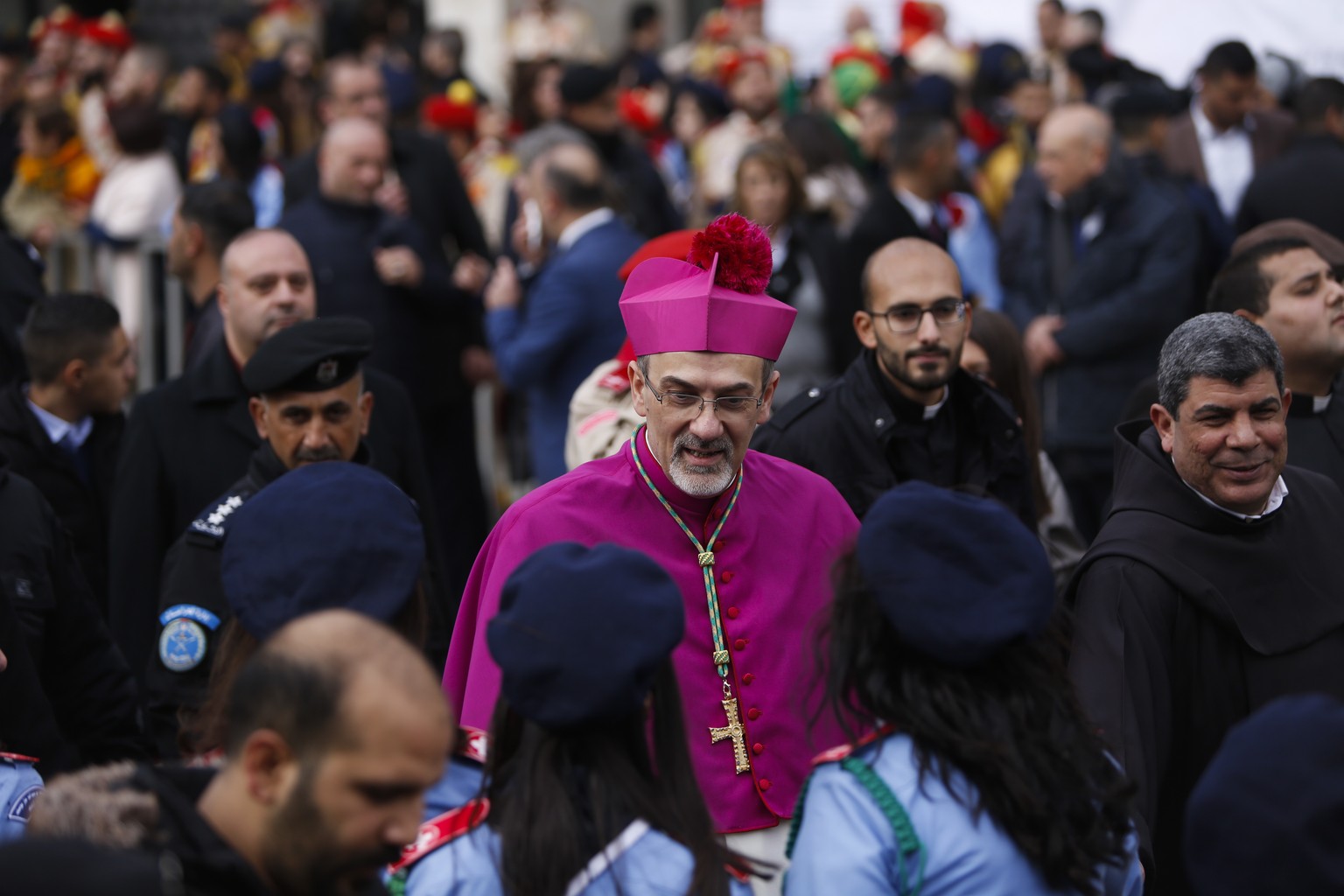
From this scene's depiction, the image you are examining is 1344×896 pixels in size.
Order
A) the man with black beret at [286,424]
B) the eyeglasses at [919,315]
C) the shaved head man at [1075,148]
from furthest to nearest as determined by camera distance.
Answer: the shaved head man at [1075,148]
the eyeglasses at [919,315]
the man with black beret at [286,424]

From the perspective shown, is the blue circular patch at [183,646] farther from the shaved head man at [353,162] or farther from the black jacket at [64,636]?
the shaved head man at [353,162]

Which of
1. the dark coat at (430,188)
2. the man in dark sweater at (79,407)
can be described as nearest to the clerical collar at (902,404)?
the man in dark sweater at (79,407)

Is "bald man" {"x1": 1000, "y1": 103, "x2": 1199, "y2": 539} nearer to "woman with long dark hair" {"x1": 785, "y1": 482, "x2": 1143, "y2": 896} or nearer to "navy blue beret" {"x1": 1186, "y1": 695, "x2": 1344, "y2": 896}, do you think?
"woman with long dark hair" {"x1": 785, "y1": 482, "x2": 1143, "y2": 896}

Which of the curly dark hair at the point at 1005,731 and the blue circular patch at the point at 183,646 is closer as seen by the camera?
the curly dark hair at the point at 1005,731

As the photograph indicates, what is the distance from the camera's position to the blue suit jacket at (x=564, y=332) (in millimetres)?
7203

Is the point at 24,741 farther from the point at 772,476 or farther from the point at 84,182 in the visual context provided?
the point at 84,182

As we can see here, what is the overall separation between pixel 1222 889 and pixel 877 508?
2.94ft

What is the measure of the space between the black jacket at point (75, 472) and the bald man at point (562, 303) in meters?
1.85

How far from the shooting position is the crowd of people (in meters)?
2.38

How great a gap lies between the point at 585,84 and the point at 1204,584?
265 inches

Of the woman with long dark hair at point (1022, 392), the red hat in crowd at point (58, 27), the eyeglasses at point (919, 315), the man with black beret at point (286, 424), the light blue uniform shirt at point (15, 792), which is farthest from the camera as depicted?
the red hat in crowd at point (58, 27)

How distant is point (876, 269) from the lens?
5.46 m

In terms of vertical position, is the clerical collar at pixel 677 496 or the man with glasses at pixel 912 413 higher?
the man with glasses at pixel 912 413

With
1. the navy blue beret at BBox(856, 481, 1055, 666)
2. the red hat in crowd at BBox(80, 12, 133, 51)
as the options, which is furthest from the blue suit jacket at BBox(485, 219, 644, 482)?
the red hat in crowd at BBox(80, 12, 133, 51)
